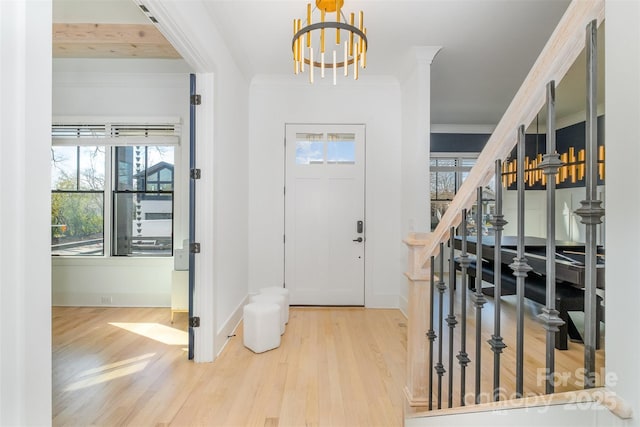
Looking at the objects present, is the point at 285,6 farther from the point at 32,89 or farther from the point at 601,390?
the point at 601,390

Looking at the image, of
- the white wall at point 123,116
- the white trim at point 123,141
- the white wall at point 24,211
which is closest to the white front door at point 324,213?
the white wall at point 123,116

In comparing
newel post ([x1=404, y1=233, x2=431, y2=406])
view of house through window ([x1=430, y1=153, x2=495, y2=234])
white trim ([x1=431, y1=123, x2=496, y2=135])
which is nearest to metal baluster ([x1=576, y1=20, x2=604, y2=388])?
newel post ([x1=404, y1=233, x2=431, y2=406])

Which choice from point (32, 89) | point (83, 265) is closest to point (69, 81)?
point (83, 265)

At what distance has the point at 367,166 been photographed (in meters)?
3.97

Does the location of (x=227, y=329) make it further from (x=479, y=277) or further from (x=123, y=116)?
(x=123, y=116)

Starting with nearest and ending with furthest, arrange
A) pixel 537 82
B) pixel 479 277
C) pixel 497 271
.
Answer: pixel 537 82 < pixel 497 271 < pixel 479 277

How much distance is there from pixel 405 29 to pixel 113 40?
2.76 meters

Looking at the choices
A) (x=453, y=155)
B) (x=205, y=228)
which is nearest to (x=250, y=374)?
(x=205, y=228)

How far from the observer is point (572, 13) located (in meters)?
0.69

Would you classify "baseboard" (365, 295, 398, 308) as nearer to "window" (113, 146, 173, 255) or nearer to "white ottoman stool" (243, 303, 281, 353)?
"white ottoman stool" (243, 303, 281, 353)

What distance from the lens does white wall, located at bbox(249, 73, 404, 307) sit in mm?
3947

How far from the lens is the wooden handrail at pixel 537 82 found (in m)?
0.68

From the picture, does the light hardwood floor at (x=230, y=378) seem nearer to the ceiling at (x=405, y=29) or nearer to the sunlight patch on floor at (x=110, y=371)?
the sunlight patch on floor at (x=110, y=371)

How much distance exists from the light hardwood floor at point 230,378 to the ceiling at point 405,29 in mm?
2570
